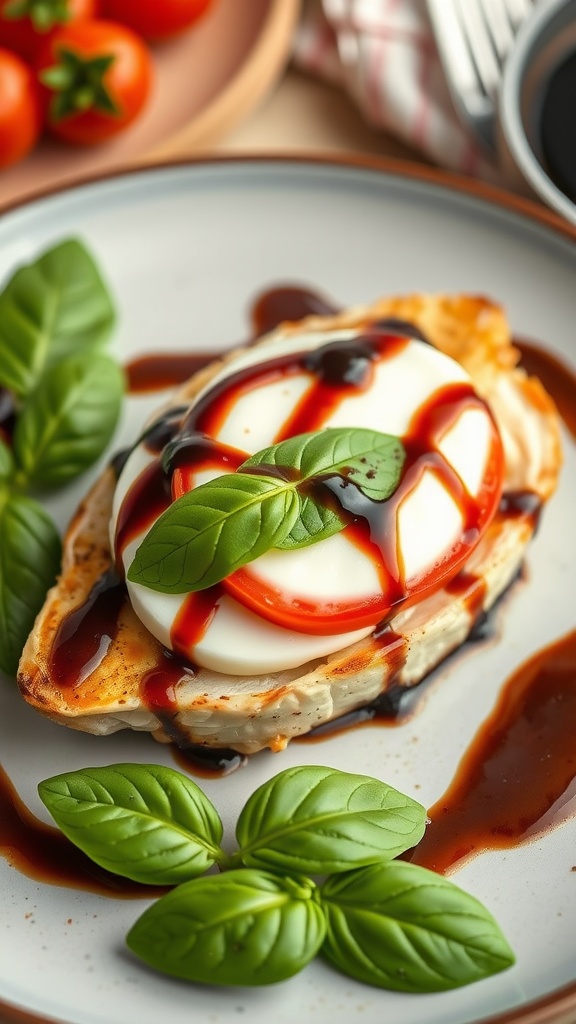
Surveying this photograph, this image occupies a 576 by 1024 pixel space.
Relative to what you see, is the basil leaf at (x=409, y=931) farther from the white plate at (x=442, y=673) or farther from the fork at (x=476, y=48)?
the fork at (x=476, y=48)

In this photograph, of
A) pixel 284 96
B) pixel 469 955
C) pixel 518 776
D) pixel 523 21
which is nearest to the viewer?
pixel 469 955

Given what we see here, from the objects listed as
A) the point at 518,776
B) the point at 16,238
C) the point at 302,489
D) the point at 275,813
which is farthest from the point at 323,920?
the point at 16,238

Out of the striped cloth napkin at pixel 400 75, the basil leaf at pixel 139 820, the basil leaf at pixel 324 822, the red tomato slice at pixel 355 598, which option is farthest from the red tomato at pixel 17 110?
the basil leaf at pixel 324 822

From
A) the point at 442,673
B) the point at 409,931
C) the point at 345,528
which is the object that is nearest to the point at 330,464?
the point at 345,528

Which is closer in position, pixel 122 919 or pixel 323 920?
pixel 323 920

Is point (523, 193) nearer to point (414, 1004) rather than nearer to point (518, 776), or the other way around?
point (518, 776)

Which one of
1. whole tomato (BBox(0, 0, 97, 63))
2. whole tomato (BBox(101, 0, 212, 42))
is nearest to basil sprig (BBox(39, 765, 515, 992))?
whole tomato (BBox(0, 0, 97, 63))
